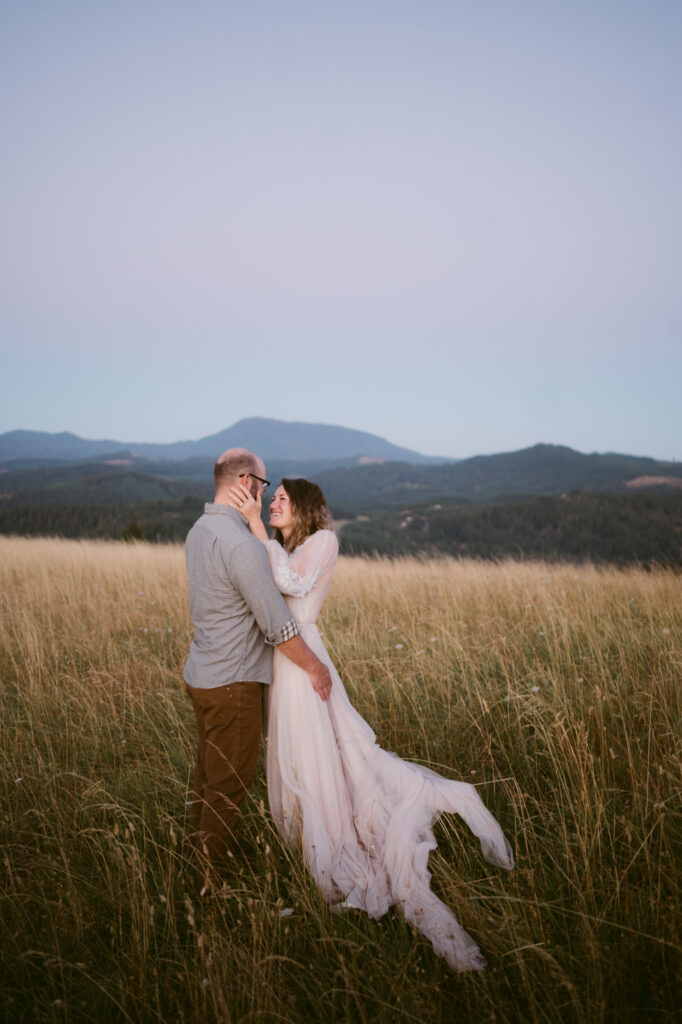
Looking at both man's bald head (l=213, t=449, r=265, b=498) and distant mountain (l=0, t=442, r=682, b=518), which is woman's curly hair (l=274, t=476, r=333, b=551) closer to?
man's bald head (l=213, t=449, r=265, b=498)

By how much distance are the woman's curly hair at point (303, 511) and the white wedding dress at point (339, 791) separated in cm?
10

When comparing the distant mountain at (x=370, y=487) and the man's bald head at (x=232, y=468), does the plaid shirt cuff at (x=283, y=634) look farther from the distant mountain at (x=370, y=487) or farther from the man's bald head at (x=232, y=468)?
the distant mountain at (x=370, y=487)

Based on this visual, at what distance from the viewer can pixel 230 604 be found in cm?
269

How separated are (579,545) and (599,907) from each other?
176 ft

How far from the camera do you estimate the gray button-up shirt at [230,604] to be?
2584 mm

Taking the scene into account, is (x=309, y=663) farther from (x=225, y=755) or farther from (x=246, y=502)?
(x=246, y=502)

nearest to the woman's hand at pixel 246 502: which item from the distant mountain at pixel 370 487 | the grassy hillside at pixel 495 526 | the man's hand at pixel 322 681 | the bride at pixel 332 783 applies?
the bride at pixel 332 783

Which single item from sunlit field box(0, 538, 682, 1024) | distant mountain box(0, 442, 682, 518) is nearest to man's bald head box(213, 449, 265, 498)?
sunlit field box(0, 538, 682, 1024)

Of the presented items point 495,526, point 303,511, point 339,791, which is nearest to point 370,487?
point 495,526

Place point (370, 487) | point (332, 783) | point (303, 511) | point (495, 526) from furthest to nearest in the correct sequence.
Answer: point (370, 487) → point (495, 526) → point (303, 511) → point (332, 783)

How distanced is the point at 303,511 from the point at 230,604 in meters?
0.64

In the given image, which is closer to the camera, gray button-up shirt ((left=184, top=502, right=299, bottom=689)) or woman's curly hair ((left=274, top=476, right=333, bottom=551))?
gray button-up shirt ((left=184, top=502, right=299, bottom=689))

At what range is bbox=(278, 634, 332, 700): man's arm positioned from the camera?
2.67m

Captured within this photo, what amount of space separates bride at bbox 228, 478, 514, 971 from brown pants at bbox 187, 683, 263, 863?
0.15 metres
